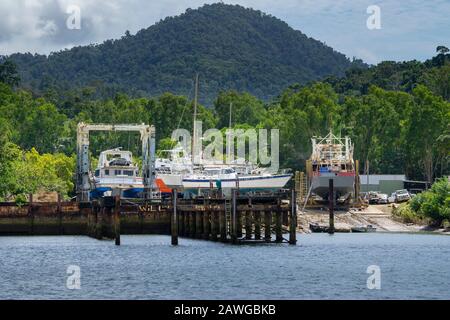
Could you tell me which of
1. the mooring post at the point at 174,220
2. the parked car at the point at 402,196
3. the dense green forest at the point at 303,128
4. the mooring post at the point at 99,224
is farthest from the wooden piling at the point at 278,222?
the parked car at the point at 402,196

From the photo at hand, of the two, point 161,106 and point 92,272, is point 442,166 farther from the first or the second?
point 92,272

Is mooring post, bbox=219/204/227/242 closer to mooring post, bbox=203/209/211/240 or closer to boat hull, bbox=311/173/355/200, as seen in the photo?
mooring post, bbox=203/209/211/240

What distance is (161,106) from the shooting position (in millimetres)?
196625

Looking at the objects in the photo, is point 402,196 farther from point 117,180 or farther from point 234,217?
point 234,217

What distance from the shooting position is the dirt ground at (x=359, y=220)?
126 metres

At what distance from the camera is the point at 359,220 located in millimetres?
132375

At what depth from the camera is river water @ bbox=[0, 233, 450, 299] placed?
199 feet

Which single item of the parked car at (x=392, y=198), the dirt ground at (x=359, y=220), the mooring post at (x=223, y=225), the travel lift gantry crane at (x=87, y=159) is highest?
the travel lift gantry crane at (x=87, y=159)

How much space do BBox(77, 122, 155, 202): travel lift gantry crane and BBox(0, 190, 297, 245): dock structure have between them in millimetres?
4190

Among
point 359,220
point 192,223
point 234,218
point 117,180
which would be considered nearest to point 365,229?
point 359,220

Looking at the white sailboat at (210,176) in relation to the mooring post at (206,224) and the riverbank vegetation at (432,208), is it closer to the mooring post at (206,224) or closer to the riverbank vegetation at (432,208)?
the riverbank vegetation at (432,208)

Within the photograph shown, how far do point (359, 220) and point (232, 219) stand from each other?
163ft

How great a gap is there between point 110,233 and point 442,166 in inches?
3026

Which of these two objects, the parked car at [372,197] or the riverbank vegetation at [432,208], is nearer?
the riverbank vegetation at [432,208]
